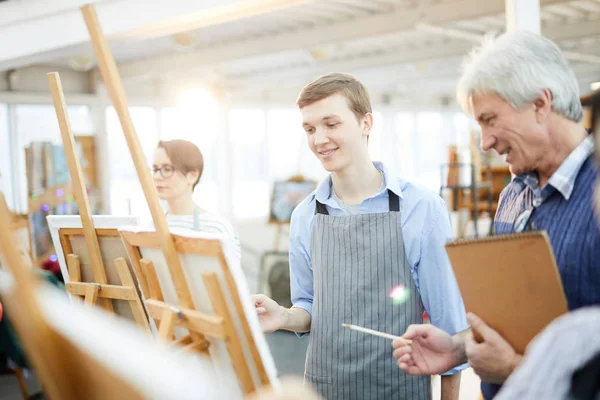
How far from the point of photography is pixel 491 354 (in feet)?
3.90

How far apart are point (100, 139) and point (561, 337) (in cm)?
885

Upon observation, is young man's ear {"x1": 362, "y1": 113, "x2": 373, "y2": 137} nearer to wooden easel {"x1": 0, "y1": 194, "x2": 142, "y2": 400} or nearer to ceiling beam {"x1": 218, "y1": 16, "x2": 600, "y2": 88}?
wooden easel {"x1": 0, "y1": 194, "x2": 142, "y2": 400}

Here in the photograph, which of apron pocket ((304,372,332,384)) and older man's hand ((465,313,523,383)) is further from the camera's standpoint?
apron pocket ((304,372,332,384))

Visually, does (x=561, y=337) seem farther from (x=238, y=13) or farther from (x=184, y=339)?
(x=238, y=13)

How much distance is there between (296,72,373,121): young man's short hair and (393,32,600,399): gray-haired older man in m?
0.52

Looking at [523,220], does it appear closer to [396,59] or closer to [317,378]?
[317,378]

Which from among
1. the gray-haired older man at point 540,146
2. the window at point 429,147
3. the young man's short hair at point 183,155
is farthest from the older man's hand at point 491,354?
the window at point 429,147

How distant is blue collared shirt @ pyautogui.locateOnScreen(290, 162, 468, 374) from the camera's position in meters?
1.70

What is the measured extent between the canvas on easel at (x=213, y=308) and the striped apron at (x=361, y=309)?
43 centimetres

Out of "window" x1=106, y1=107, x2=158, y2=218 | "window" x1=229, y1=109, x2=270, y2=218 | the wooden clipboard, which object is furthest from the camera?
"window" x1=229, y1=109, x2=270, y2=218

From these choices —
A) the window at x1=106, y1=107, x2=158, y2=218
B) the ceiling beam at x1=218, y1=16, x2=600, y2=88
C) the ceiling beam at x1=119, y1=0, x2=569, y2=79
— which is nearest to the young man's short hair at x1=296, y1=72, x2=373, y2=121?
the ceiling beam at x1=119, y1=0, x2=569, y2=79

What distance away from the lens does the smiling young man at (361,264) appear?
1.73 metres

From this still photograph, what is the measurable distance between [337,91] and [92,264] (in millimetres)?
1027

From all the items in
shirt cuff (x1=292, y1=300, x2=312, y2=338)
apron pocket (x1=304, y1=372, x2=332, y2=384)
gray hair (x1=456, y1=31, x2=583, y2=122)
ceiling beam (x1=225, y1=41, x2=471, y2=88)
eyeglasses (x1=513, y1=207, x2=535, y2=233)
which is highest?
ceiling beam (x1=225, y1=41, x2=471, y2=88)
